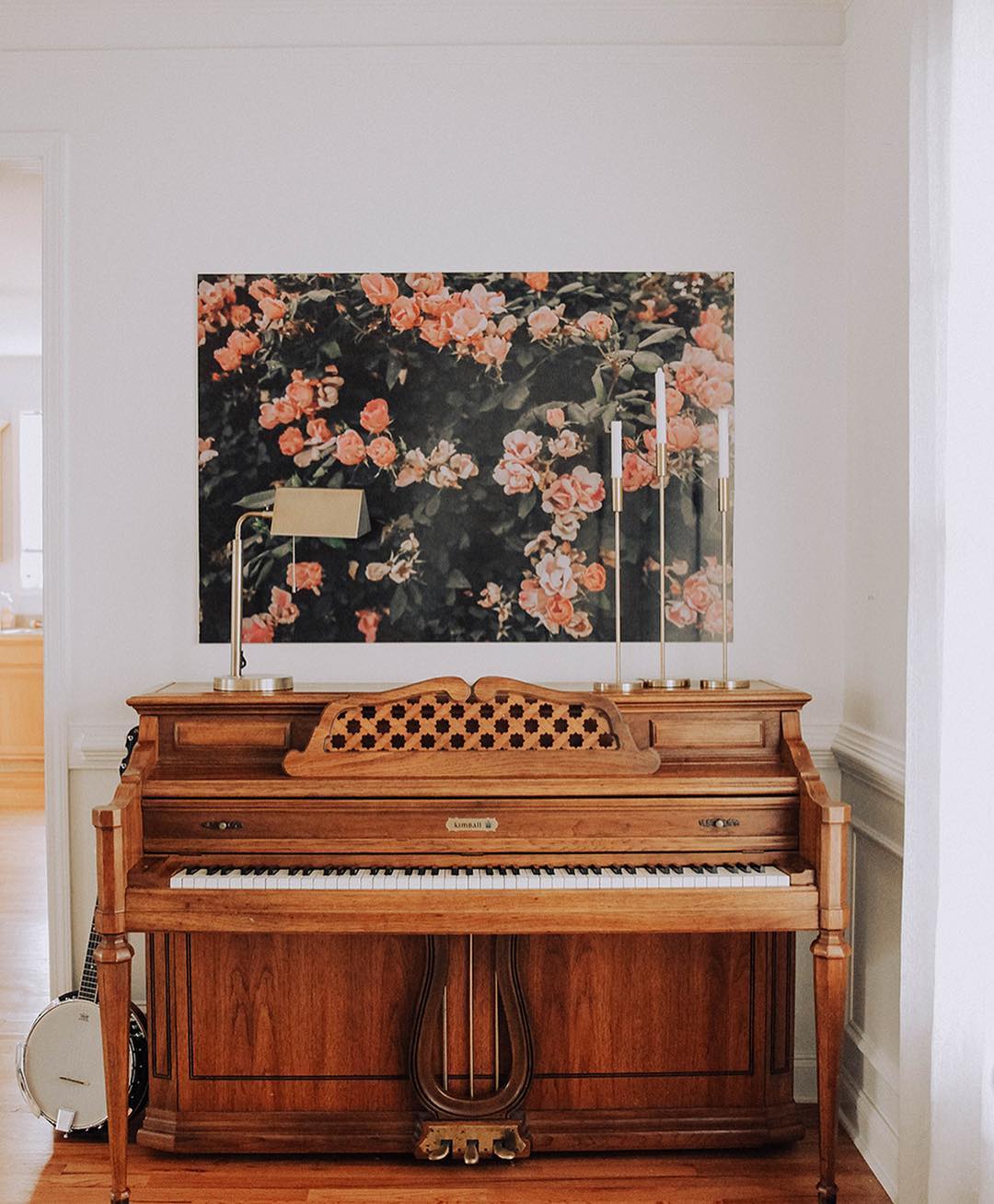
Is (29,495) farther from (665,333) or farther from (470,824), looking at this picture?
(470,824)

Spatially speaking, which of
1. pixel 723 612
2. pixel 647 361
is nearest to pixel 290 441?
pixel 647 361

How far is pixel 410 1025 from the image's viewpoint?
8.82 feet

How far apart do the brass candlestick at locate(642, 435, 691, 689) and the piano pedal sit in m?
1.08

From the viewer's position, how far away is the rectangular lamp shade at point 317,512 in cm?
274

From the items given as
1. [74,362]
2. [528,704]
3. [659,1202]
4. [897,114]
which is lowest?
[659,1202]

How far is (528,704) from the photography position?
2492 mm

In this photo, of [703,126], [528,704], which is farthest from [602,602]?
[703,126]

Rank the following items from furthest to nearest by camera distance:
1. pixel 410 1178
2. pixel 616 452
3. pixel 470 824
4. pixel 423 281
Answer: pixel 423 281, pixel 616 452, pixel 410 1178, pixel 470 824

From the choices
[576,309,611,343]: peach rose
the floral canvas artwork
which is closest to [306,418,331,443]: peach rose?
the floral canvas artwork

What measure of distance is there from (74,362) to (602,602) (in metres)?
1.56

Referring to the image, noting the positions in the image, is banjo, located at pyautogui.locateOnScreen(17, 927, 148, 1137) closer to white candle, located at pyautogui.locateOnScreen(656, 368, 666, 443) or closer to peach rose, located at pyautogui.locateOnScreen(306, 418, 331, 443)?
peach rose, located at pyautogui.locateOnScreen(306, 418, 331, 443)

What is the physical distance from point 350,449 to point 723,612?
108 centimetres

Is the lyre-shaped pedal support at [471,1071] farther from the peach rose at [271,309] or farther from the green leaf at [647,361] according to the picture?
the peach rose at [271,309]

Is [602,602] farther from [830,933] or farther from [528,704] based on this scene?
[830,933]
